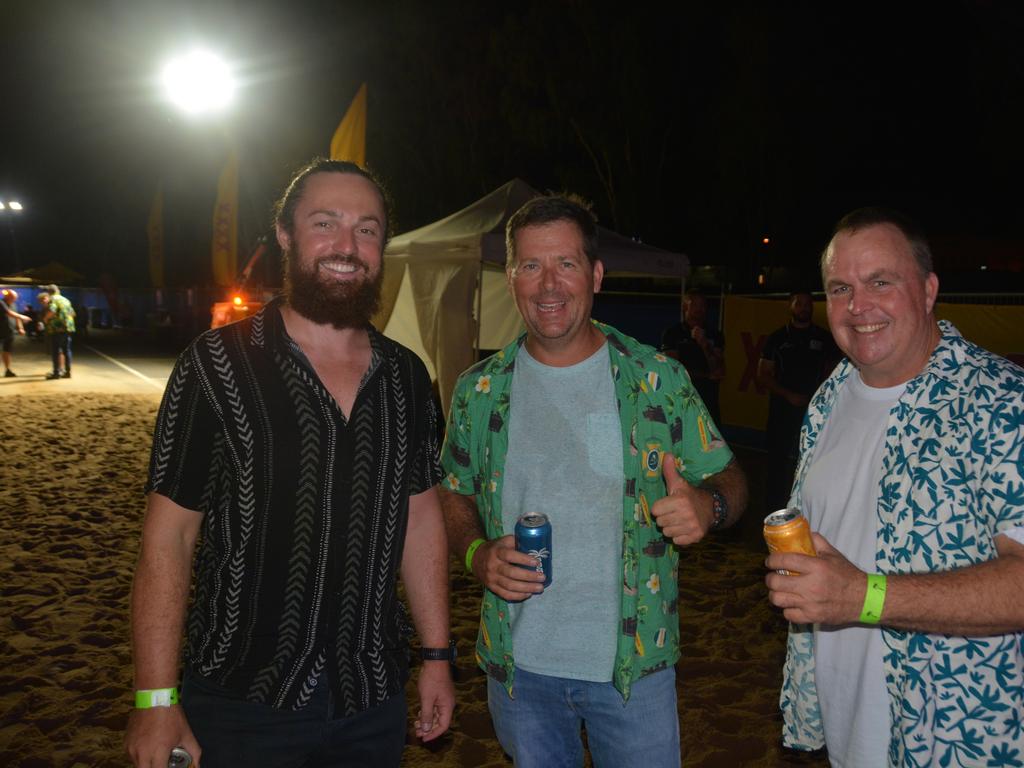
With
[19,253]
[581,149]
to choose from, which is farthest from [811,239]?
[19,253]

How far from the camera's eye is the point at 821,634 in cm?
227

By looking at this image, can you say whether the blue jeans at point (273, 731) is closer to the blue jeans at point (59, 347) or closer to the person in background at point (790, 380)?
the person in background at point (790, 380)

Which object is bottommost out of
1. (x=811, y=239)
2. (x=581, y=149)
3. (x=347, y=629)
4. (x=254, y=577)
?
(x=347, y=629)

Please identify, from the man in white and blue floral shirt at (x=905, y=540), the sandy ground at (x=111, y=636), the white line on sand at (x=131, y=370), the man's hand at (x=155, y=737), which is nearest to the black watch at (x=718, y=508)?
the man in white and blue floral shirt at (x=905, y=540)

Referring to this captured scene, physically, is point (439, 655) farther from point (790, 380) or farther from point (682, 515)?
point (790, 380)

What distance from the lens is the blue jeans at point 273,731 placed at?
6.61 ft

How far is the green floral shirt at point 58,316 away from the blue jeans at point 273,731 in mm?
18483

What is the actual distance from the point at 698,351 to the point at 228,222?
48.4 feet

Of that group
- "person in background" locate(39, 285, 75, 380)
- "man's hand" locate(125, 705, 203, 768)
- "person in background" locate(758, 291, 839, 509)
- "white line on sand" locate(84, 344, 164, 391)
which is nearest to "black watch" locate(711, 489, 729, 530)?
"man's hand" locate(125, 705, 203, 768)

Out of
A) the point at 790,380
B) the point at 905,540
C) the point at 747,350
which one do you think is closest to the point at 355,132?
the point at 747,350

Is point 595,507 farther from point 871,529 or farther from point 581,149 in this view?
point 581,149

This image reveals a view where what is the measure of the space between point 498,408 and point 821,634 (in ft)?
3.94

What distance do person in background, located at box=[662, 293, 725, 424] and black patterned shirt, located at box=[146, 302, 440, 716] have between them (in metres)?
6.24

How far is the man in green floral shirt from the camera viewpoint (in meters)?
2.34
